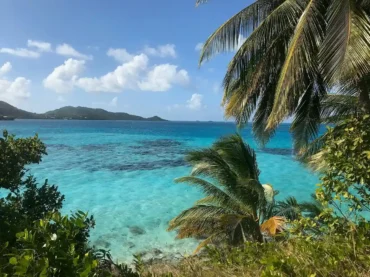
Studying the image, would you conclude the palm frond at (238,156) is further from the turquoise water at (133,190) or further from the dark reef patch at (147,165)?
the dark reef patch at (147,165)

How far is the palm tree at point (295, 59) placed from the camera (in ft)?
14.5

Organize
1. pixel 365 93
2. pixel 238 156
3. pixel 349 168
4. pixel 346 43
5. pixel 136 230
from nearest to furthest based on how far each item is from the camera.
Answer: pixel 349 168
pixel 346 43
pixel 365 93
pixel 238 156
pixel 136 230

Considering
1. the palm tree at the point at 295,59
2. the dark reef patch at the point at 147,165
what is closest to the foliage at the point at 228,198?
the palm tree at the point at 295,59

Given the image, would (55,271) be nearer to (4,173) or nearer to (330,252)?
(330,252)

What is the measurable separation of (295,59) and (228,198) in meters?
4.79

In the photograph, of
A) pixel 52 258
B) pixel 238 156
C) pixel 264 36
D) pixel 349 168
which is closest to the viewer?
pixel 52 258

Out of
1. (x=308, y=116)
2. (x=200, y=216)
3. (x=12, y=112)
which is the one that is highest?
(x=12, y=112)

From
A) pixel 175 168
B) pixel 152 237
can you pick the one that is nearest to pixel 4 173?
pixel 152 237

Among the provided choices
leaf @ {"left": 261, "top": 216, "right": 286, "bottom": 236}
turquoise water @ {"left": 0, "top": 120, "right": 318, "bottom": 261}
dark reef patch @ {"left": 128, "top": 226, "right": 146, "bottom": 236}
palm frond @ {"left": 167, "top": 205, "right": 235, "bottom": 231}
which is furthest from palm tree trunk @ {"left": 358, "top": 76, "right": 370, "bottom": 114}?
dark reef patch @ {"left": 128, "top": 226, "right": 146, "bottom": 236}

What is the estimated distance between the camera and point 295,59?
480cm

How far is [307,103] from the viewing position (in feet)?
23.8

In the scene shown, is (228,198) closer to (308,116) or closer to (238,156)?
(238,156)

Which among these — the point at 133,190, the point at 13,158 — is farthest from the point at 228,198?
the point at 133,190

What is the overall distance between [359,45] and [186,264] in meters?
4.04
